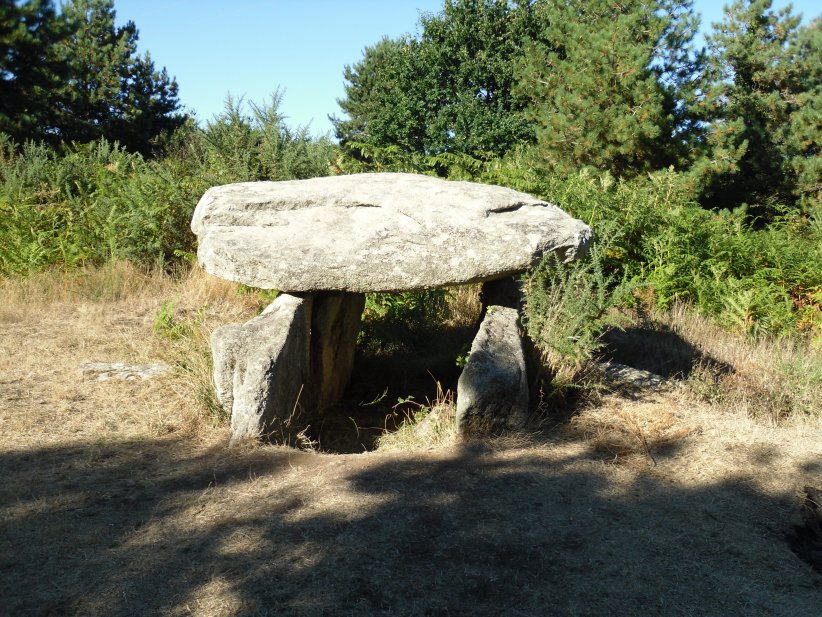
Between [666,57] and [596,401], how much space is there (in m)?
8.50

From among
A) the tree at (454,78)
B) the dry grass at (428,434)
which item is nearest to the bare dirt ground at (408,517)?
the dry grass at (428,434)

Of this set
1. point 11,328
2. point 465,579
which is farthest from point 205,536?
Result: point 11,328

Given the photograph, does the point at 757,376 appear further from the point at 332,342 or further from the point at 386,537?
the point at 386,537

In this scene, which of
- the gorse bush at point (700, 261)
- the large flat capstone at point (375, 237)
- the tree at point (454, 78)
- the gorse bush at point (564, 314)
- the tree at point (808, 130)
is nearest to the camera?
the large flat capstone at point (375, 237)

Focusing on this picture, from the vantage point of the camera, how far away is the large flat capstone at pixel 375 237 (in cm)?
500

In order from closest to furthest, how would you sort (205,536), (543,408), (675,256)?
(205,536) < (543,408) < (675,256)

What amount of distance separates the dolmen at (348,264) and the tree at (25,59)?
54.5 ft

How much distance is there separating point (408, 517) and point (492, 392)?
116 centimetres

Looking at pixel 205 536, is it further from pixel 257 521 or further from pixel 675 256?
pixel 675 256

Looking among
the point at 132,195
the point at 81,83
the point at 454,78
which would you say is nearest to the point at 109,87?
the point at 81,83

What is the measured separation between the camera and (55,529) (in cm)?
361

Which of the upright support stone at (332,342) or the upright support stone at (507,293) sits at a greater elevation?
the upright support stone at (507,293)

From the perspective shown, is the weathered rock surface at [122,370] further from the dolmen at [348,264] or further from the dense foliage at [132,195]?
the dense foliage at [132,195]

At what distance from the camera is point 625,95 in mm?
11172
